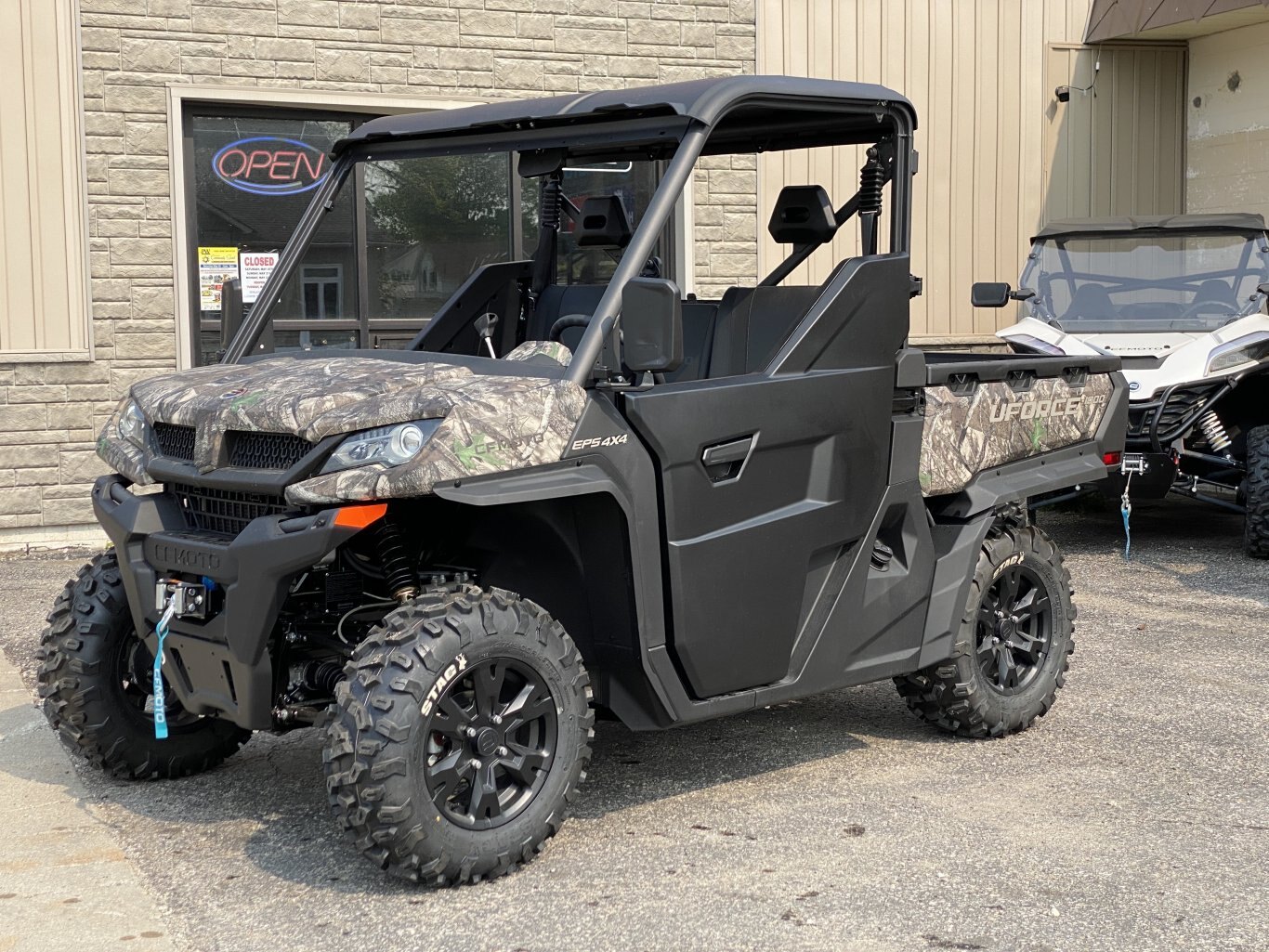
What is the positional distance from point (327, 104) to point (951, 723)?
7.17 meters

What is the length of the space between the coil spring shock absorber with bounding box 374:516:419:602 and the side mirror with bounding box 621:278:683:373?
860 mm

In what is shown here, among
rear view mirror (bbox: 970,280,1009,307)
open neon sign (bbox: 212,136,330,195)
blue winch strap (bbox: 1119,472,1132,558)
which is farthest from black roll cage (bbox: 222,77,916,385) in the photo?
open neon sign (bbox: 212,136,330,195)

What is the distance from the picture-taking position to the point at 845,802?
504cm

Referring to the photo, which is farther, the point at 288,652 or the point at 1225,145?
the point at 1225,145

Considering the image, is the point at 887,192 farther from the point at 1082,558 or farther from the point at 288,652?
the point at 1082,558

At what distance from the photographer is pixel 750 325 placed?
567 cm

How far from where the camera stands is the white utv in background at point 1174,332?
31.6ft

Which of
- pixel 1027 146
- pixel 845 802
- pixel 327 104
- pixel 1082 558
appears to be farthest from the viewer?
pixel 1027 146

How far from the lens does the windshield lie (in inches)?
418

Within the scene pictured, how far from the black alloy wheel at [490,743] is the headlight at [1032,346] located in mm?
6771

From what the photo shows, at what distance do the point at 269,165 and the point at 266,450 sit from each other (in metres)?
7.14

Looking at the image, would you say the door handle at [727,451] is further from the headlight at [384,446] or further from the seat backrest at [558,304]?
the seat backrest at [558,304]

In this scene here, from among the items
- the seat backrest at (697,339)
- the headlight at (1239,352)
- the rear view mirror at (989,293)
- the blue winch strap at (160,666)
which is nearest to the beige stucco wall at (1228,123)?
the headlight at (1239,352)

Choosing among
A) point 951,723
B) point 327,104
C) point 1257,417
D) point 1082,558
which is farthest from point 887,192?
point 327,104
